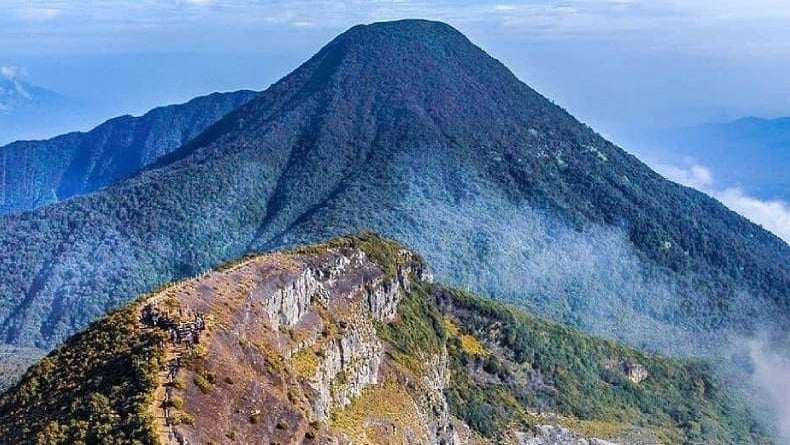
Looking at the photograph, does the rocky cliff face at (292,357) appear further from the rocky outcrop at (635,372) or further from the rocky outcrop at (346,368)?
the rocky outcrop at (635,372)

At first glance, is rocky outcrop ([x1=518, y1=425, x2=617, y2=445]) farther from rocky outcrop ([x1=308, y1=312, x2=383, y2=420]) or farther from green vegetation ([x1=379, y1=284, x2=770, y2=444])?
rocky outcrop ([x1=308, y1=312, x2=383, y2=420])

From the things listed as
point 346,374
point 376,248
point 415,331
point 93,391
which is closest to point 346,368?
point 346,374

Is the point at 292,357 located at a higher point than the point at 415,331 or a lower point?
higher

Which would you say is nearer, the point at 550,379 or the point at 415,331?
the point at 415,331

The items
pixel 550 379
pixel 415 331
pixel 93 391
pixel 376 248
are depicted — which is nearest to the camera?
pixel 93 391

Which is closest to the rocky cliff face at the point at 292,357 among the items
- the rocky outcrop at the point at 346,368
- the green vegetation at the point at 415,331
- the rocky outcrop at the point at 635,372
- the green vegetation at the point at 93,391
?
the rocky outcrop at the point at 346,368

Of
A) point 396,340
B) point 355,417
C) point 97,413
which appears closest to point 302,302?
point 355,417

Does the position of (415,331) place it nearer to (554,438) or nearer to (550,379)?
(554,438)
